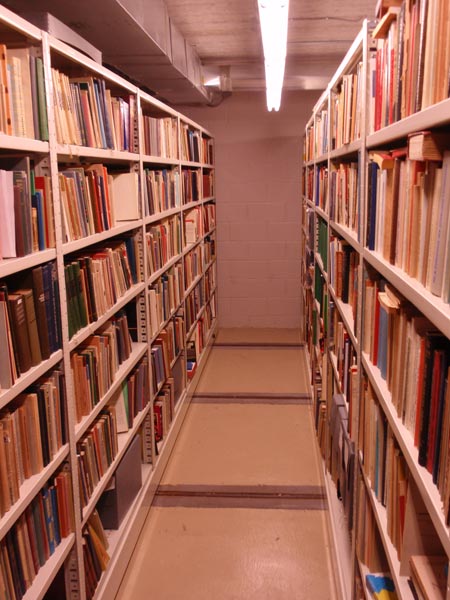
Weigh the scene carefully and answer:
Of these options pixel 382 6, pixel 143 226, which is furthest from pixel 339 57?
pixel 382 6

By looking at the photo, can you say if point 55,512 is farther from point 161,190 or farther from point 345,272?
point 161,190

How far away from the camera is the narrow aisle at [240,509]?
2457 millimetres

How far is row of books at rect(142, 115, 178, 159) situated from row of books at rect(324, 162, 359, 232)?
1007 millimetres

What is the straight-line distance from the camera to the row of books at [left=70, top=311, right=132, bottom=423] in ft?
6.66

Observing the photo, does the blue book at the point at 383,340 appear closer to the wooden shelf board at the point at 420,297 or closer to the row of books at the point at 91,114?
the wooden shelf board at the point at 420,297

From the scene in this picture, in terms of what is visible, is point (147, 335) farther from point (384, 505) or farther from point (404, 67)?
point (404, 67)

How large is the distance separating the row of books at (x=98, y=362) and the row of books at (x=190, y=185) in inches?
69.1

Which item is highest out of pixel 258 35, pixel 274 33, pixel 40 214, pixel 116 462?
pixel 258 35

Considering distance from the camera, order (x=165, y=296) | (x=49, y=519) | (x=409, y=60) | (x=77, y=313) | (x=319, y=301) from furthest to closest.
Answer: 1. (x=319, y=301)
2. (x=165, y=296)
3. (x=77, y=313)
4. (x=49, y=519)
5. (x=409, y=60)

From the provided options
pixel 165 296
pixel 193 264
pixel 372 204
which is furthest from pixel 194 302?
pixel 372 204

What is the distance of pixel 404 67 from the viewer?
4.27ft

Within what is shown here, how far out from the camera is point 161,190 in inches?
135

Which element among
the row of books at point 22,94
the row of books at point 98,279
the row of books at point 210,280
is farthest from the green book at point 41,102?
the row of books at point 210,280

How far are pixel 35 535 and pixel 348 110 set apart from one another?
74.5 inches
